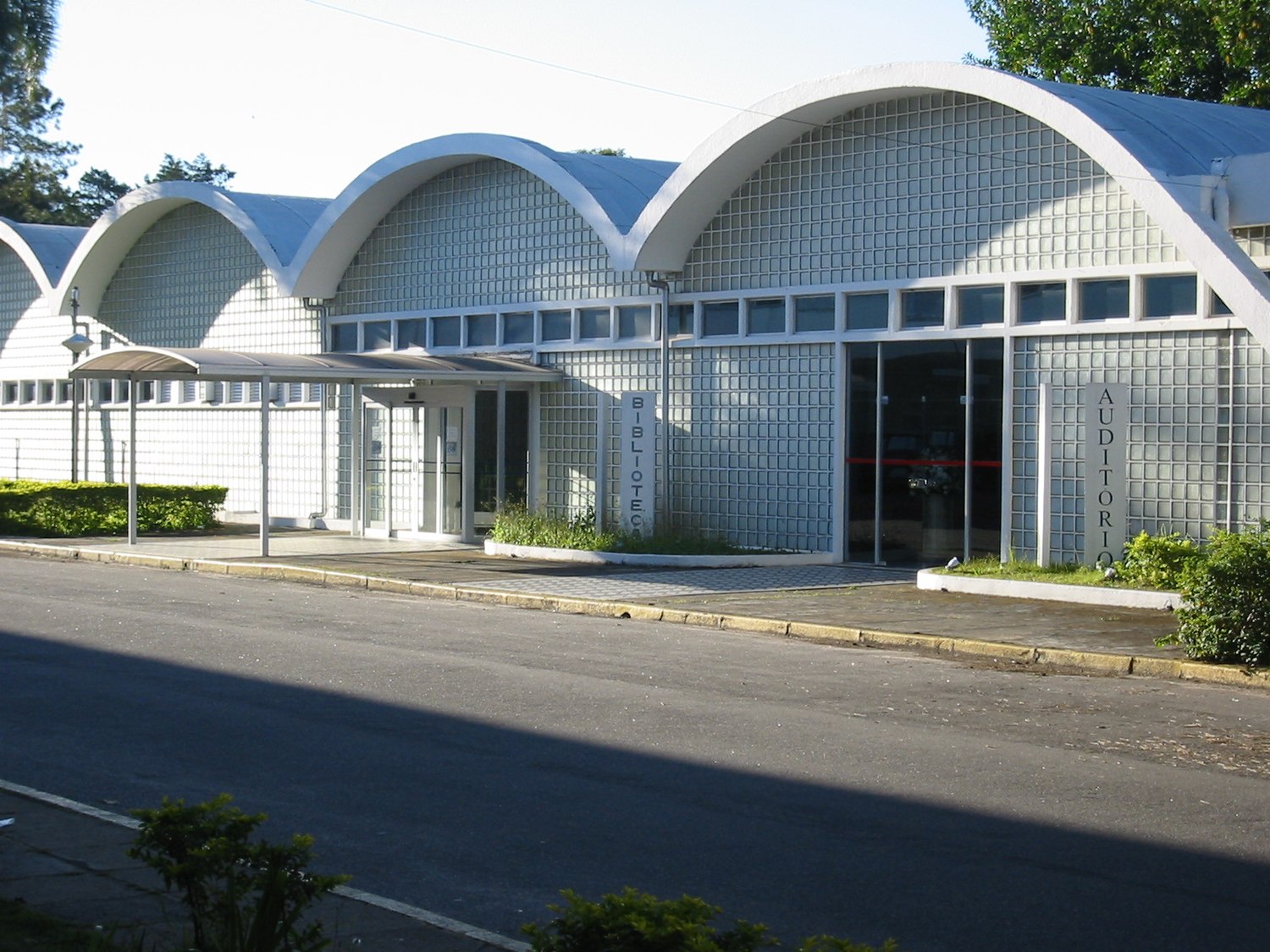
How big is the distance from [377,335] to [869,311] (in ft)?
35.8

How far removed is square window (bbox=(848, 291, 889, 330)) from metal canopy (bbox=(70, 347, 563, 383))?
573 centimetres

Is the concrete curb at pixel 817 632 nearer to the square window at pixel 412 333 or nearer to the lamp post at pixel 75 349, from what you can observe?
the square window at pixel 412 333

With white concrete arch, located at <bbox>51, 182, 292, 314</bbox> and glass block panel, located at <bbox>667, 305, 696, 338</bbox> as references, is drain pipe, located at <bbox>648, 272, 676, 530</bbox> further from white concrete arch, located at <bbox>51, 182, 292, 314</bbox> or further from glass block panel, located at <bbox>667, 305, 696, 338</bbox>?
white concrete arch, located at <bbox>51, 182, 292, 314</bbox>

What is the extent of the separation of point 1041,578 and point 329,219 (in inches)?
600

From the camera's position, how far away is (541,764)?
9.14m

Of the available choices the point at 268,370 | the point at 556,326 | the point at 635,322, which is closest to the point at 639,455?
the point at 635,322

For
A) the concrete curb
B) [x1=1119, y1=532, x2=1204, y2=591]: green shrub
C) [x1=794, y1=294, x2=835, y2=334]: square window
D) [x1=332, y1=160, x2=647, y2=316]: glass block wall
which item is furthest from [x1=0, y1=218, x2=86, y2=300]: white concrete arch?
[x1=1119, y1=532, x2=1204, y2=591]: green shrub

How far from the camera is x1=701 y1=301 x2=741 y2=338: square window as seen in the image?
2353 centimetres

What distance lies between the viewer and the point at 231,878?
517 centimetres

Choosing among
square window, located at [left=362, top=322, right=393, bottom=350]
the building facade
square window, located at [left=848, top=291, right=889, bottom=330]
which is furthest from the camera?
square window, located at [left=362, top=322, right=393, bottom=350]

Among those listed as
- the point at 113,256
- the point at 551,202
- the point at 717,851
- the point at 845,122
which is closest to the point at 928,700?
the point at 717,851

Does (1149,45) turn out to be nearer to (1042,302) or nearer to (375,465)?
(1042,302)

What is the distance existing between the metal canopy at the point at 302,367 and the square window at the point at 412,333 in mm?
1852

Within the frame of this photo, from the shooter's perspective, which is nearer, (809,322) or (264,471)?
(809,322)
